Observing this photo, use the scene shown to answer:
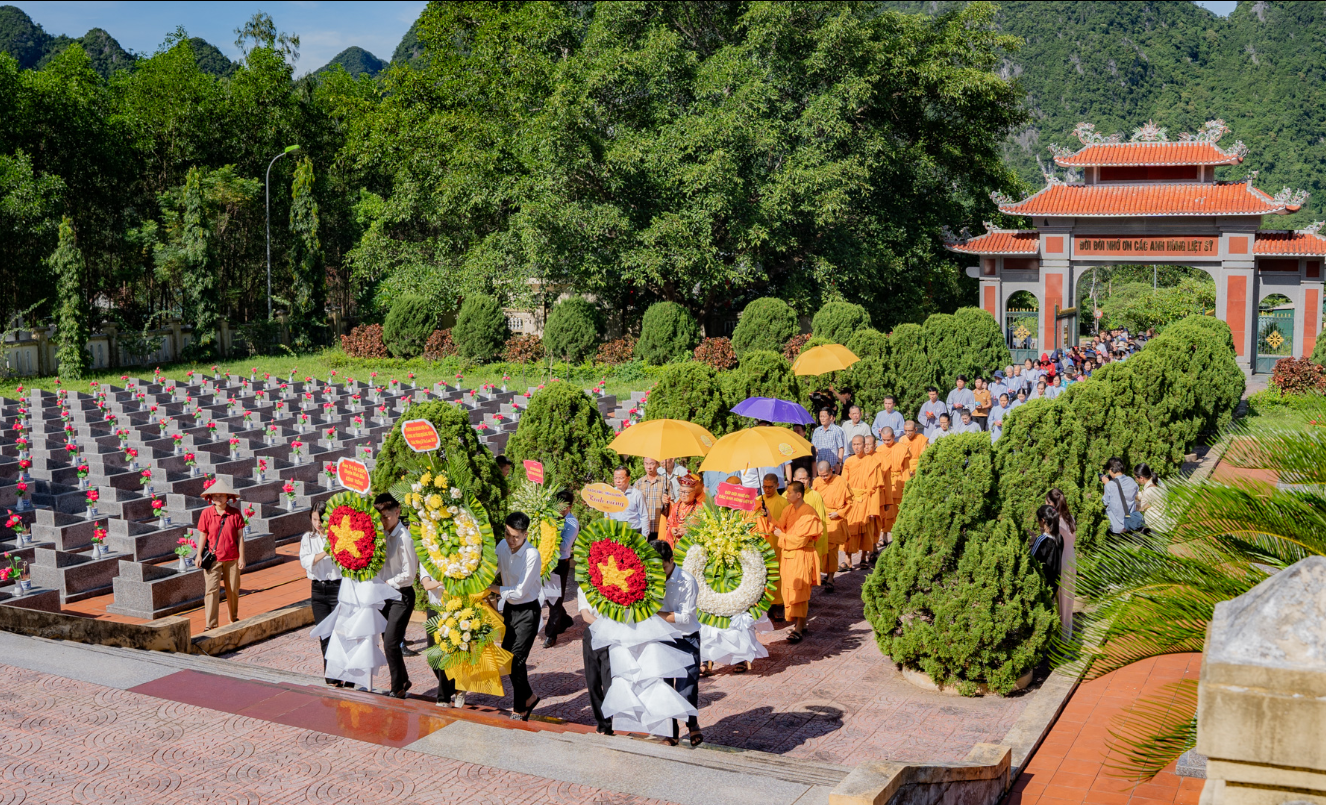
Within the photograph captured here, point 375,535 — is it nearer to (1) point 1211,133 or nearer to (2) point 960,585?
(2) point 960,585

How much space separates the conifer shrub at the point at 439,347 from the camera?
1178 inches

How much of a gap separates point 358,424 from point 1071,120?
6363 centimetres

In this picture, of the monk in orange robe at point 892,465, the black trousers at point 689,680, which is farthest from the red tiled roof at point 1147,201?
the black trousers at point 689,680

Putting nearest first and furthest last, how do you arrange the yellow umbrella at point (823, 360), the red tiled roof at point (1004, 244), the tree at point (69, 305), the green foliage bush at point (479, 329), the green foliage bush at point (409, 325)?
1. the yellow umbrella at point (823, 360)
2. the green foliage bush at point (479, 329)
3. the red tiled roof at point (1004, 244)
4. the tree at point (69, 305)
5. the green foliage bush at point (409, 325)

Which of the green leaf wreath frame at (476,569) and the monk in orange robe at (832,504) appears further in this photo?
the monk in orange robe at (832,504)

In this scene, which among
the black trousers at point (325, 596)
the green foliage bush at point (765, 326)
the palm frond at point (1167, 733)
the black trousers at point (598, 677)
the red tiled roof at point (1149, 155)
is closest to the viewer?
the palm frond at point (1167, 733)

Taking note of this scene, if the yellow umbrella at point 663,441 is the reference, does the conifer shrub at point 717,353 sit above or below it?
above

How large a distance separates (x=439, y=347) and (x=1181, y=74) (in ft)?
204

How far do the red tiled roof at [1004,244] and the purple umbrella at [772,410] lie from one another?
1794 centimetres

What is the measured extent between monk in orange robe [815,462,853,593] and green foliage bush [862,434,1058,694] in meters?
2.34

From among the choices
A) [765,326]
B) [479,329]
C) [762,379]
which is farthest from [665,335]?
[762,379]

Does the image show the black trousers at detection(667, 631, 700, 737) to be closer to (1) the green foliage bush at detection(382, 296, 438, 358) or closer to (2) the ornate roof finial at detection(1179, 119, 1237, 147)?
(1) the green foliage bush at detection(382, 296, 438, 358)

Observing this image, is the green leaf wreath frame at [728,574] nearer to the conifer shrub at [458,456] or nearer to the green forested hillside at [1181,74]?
the conifer shrub at [458,456]

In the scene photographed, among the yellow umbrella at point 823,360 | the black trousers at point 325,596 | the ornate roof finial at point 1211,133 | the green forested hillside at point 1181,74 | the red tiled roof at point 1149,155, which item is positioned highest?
the green forested hillside at point 1181,74
